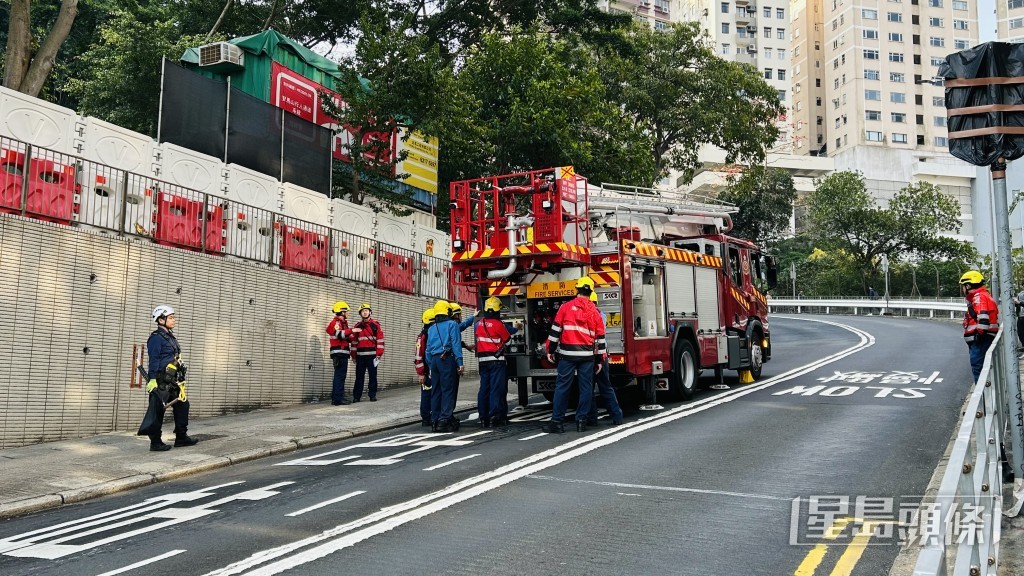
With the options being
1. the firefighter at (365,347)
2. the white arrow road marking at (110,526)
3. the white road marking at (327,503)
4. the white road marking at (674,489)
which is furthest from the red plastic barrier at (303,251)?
the white road marking at (674,489)

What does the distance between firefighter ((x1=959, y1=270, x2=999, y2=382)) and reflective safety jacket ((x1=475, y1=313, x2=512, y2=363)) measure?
6811 mm

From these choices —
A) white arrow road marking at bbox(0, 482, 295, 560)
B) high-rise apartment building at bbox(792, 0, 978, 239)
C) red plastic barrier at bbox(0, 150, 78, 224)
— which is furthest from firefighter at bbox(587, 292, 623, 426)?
high-rise apartment building at bbox(792, 0, 978, 239)

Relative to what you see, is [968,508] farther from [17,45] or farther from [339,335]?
[17,45]

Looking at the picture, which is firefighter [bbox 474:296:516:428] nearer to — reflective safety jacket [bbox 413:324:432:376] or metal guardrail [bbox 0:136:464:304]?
reflective safety jacket [bbox 413:324:432:376]

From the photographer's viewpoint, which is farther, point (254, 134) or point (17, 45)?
point (254, 134)

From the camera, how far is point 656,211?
592 inches

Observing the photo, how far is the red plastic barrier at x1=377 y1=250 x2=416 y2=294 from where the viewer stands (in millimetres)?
18250

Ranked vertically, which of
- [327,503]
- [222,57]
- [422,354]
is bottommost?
[327,503]

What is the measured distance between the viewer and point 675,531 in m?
5.78

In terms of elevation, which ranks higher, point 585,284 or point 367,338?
point 585,284

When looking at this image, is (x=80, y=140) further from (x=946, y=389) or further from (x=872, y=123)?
(x=872, y=123)

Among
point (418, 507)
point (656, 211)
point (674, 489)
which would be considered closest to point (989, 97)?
point (674, 489)

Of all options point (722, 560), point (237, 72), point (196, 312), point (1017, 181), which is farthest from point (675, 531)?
point (1017, 181)

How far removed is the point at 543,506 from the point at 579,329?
4426mm
